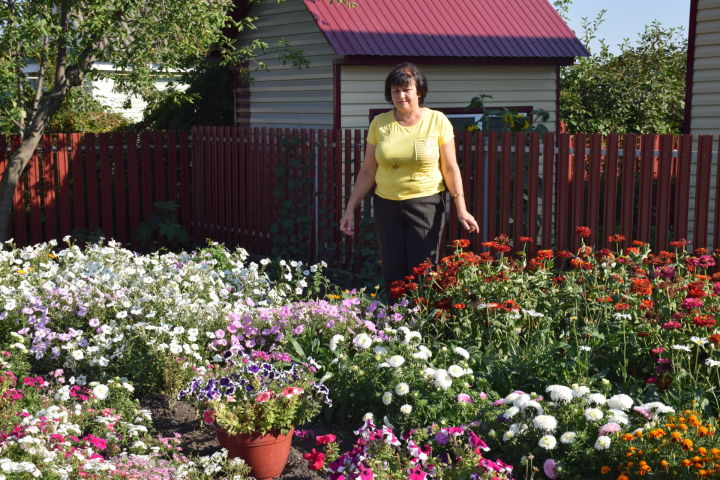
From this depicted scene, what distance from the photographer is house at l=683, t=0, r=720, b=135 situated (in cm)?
923

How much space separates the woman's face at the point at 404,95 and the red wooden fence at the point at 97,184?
632cm

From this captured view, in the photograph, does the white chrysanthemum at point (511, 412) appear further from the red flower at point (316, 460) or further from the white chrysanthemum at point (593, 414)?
the red flower at point (316, 460)

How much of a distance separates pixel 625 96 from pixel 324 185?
8.55m

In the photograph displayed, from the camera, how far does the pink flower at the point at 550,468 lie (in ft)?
12.1

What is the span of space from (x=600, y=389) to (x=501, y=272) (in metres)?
1.05

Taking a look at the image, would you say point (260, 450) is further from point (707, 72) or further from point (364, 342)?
point (707, 72)

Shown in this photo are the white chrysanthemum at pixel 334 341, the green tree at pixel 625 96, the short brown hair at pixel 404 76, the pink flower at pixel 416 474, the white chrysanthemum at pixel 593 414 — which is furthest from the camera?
the green tree at pixel 625 96

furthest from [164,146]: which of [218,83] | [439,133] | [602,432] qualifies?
[602,432]

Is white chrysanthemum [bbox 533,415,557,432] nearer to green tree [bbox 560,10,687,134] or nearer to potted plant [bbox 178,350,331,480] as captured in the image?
potted plant [bbox 178,350,331,480]

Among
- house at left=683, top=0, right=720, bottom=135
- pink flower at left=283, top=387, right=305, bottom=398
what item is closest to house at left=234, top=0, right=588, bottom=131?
house at left=683, top=0, right=720, bottom=135

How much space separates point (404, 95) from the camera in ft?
19.0

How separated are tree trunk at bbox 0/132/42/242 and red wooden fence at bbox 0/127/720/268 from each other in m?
0.26

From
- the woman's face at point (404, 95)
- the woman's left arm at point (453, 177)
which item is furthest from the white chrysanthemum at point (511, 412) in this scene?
the woman's face at point (404, 95)

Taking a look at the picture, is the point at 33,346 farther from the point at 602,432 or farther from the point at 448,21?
the point at 448,21
